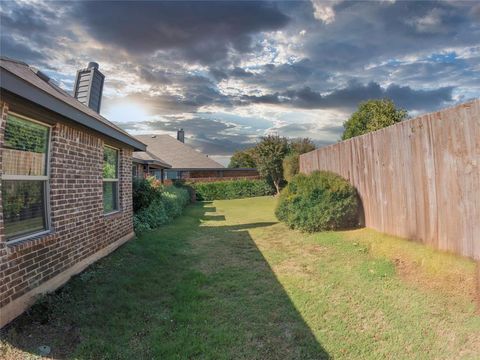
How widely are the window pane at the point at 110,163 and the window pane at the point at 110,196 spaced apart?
176 millimetres

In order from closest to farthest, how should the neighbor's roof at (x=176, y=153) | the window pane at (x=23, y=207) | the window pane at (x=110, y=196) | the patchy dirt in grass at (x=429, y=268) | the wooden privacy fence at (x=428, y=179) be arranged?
the window pane at (x=23, y=207), the patchy dirt in grass at (x=429, y=268), the wooden privacy fence at (x=428, y=179), the window pane at (x=110, y=196), the neighbor's roof at (x=176, y=153)

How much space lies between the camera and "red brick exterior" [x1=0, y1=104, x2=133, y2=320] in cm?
383

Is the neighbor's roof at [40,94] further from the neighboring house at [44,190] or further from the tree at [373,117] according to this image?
the tree at [373,117]

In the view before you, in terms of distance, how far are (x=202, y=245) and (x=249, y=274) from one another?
2720mm

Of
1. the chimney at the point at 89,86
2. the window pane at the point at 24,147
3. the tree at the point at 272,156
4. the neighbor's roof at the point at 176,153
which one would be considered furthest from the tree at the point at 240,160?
the window pane at the point at 24,147

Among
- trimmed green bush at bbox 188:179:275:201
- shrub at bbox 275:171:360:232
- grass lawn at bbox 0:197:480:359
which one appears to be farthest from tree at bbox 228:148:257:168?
grass lawn at bbox 0:197:480:359

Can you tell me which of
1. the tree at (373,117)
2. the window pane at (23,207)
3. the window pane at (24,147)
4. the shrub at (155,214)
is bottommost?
the shrub at (155,214)

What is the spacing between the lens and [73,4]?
22.1ft

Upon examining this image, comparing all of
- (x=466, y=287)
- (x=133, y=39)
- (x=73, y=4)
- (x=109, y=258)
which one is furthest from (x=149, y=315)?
(x=133, y=39)

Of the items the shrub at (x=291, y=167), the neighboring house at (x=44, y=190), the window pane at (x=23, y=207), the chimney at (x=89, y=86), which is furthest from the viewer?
the shrub at (x=291, y=167)

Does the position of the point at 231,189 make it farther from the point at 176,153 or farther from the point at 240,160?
the point at 240,160

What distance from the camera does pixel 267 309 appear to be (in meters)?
4.27

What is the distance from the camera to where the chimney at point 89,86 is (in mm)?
13555

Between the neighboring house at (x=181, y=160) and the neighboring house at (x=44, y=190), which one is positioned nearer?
the neighboring house at (x=44, y=190)
